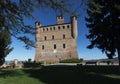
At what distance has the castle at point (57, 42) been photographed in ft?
266

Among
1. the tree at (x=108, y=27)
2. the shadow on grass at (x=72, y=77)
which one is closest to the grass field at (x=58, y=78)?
the shadow on grass at (x=72, y=77)

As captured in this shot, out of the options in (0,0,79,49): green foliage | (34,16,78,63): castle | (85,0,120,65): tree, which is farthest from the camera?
(34,16,78,63): castle

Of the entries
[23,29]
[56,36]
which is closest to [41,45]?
A: [56,36]

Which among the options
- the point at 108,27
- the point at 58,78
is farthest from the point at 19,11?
the point at 108,27

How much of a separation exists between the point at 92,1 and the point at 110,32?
16983 mm

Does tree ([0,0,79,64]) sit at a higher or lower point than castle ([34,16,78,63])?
lower

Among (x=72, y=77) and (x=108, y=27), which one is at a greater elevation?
(x=108, y=27)

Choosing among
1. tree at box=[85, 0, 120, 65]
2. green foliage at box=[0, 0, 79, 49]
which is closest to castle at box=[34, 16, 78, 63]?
tree at box=[85, 0, 120, 65]

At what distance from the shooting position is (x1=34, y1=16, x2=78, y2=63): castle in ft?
266

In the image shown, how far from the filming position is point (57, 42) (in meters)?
84.2

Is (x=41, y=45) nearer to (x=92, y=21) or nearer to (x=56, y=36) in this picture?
(x=56, y=36)

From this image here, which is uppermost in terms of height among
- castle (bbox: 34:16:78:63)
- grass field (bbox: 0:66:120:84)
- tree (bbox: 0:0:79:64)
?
castle (bbox: 34:16:78:63)

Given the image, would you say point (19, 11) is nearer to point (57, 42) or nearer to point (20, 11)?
point (20, 11)

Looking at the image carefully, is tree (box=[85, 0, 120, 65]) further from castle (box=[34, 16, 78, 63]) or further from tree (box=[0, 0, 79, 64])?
castle (box=[34, 16, 78, 63])
